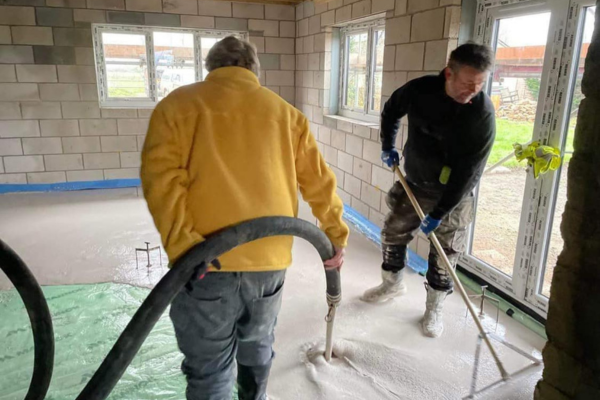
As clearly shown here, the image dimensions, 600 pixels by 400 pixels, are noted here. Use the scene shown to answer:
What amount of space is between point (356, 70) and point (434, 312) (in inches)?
108

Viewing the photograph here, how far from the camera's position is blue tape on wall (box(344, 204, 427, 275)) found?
10.1 feet

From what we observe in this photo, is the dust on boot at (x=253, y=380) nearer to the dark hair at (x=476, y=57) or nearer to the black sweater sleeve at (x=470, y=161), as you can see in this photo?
the black sweater sleeve at (x=470, y=161)

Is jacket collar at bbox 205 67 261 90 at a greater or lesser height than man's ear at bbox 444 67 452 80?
lesser

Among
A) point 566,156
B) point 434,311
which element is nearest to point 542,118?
point 566,156

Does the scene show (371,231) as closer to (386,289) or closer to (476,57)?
(386,289)

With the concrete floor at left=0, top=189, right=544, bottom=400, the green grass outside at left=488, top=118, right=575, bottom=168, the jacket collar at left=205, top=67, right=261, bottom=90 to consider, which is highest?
the jacket collar at left=205, top=67, right=261, bottom=90

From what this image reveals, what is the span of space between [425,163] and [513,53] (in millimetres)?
910

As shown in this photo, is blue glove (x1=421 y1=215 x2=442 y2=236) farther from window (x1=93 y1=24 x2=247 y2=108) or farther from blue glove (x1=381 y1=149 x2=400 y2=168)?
window (x1=93 y1=24 x2=247 y2=108)

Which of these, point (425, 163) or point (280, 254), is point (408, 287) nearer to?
point (425, 163)

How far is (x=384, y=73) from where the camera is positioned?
3.42 m

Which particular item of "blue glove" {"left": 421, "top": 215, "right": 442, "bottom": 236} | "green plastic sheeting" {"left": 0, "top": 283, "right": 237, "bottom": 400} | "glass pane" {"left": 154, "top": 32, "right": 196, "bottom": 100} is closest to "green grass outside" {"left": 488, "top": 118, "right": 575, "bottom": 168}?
"blue glove" {"left": 421, "top": 215, "right": 442, "bottom": 236}

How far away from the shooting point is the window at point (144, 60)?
488 centimetres

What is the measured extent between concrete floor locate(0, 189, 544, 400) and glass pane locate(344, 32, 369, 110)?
1427 mm

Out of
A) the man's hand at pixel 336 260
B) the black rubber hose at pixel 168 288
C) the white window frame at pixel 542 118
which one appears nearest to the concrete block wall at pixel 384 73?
the white window frame at pixel 542 118
